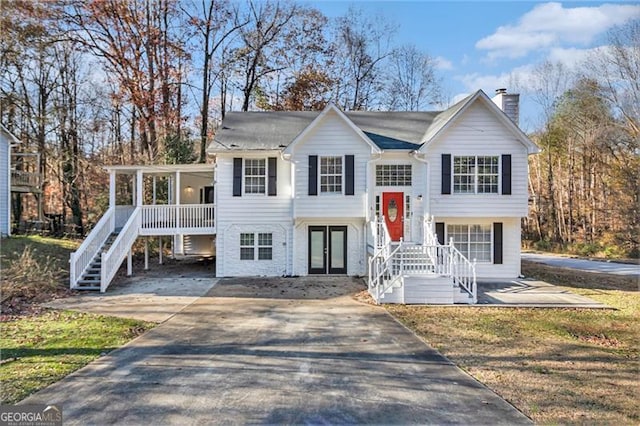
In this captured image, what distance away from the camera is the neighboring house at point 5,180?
65.2 feet

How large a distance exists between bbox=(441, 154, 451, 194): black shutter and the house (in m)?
0.04

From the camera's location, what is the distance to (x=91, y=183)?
26.7m

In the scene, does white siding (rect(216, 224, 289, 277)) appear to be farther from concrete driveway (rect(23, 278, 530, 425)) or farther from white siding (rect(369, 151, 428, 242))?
concrete driveway (rect(23, 278, 530, 425))

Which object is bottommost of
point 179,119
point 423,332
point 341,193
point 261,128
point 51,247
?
point 423,332

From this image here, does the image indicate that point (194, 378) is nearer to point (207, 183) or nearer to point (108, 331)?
point (108, 331)

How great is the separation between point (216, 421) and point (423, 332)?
5.21 meters

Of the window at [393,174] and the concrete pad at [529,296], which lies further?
the window at [393,174]

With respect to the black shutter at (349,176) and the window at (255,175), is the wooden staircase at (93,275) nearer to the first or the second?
the window at (255,175)

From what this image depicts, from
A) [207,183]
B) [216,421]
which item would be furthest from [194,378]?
[207,183]

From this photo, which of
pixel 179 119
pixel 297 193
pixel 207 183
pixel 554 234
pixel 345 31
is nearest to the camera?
pixel 297 193

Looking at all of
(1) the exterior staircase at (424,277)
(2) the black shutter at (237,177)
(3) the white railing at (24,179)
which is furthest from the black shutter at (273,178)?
(3) the white railing at (24,179)

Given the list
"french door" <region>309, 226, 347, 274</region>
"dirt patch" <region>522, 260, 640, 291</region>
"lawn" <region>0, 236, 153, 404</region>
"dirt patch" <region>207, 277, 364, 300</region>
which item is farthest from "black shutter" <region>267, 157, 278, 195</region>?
"dirt patch" <region>522, 260, 640, 291</region>

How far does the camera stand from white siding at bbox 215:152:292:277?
15.9 meters

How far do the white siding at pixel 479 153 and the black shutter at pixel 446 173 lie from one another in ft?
0.51
